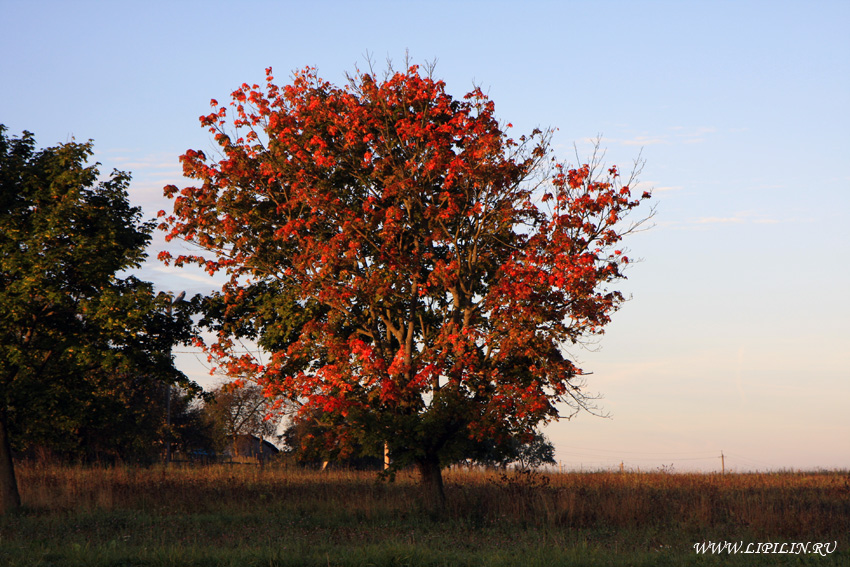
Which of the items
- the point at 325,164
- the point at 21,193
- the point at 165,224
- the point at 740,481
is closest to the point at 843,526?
the point at 740,481

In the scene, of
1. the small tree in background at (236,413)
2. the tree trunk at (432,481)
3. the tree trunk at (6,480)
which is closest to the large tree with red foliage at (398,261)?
the tree trunk at (432,481)

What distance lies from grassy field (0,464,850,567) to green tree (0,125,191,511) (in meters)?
2.65

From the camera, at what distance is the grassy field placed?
12.5 metres

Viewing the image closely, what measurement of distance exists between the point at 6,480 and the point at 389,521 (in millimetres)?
11489

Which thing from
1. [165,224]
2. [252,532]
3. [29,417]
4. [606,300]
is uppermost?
[165,224]

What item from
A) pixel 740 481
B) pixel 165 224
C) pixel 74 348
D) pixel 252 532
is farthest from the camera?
pixel 740 481

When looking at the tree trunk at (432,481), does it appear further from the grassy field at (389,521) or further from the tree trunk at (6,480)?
the tree trunk at (6,480)

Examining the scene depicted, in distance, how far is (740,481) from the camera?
27.8 m

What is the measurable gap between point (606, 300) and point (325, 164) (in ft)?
27.5

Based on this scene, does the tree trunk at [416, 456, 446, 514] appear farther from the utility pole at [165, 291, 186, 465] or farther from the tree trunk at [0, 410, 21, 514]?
the tree trunk at [0, 410, 21, 514]

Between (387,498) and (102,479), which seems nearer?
(387,498)

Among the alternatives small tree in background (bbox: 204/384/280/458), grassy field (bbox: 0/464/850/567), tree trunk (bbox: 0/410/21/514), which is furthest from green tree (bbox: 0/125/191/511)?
small tree in background (bbox: 204/384/280/458)

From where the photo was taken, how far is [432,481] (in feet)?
68.4

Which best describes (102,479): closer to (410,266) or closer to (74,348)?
(74,348)
